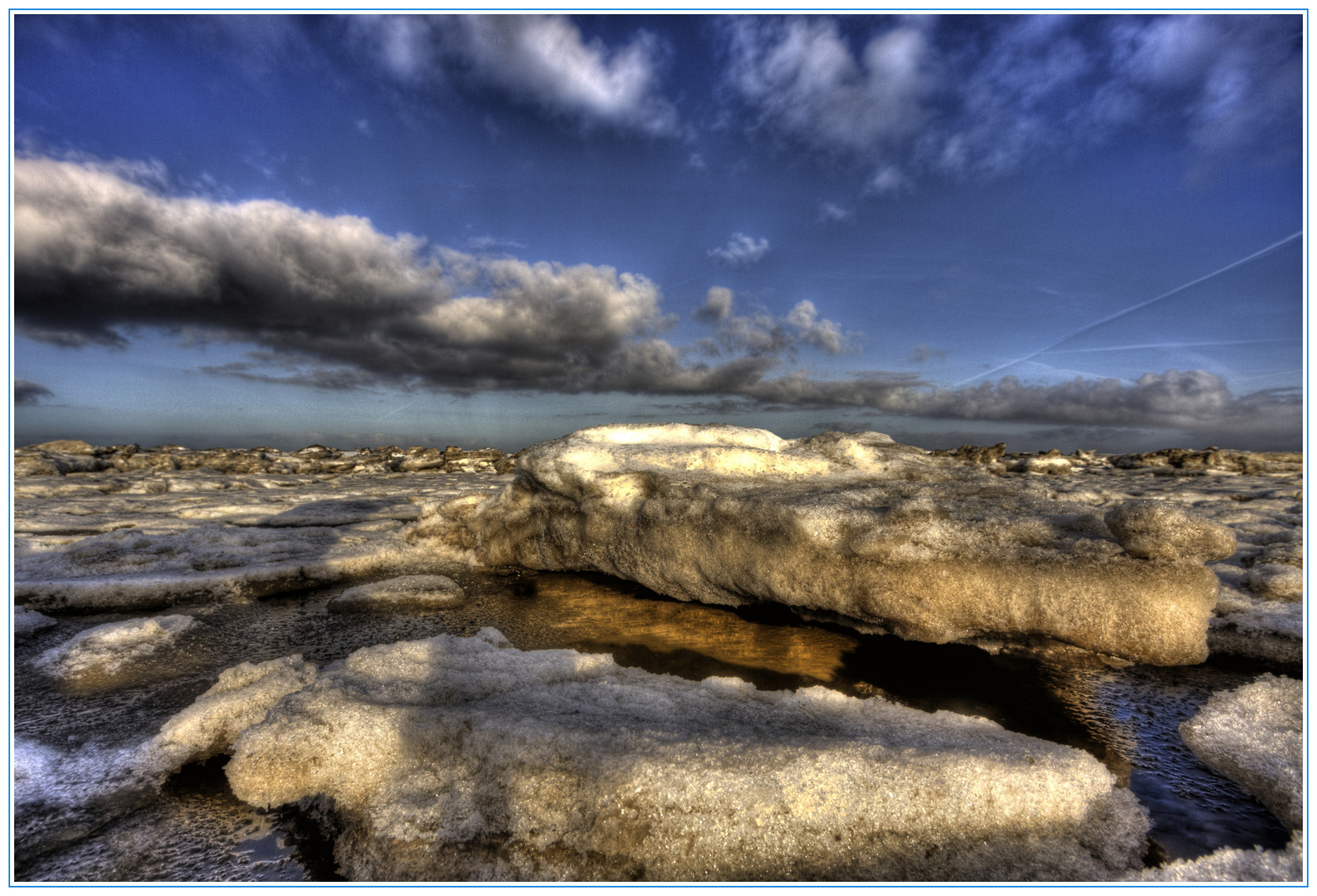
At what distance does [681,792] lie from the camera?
1.62 m

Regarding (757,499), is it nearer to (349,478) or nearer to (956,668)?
(956,668)

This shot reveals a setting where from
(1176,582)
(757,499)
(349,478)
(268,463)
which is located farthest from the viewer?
(268,463)

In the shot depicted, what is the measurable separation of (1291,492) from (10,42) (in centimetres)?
1533

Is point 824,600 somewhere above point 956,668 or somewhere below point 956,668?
above

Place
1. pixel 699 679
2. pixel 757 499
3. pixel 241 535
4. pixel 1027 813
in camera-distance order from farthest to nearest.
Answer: pixel 241 535 < pixel 757 499 < pixel 699 679 < pixel 1027 813

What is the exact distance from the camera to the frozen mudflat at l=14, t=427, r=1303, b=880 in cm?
159

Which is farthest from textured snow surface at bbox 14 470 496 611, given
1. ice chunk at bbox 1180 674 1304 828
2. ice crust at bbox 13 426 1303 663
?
ice chunk at bbox 1180 674 1304 828

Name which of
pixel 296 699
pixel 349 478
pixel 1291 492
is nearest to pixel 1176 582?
pixel 296 699

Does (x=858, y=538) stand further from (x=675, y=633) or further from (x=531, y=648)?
(x=531, y=648)

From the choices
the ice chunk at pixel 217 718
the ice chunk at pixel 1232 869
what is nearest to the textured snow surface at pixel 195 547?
the ice chunk at pixel 217 718

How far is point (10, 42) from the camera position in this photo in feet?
7.36

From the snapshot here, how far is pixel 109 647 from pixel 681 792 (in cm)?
330

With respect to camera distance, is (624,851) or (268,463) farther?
(268,463)

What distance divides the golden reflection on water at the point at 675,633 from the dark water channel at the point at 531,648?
15 mm
